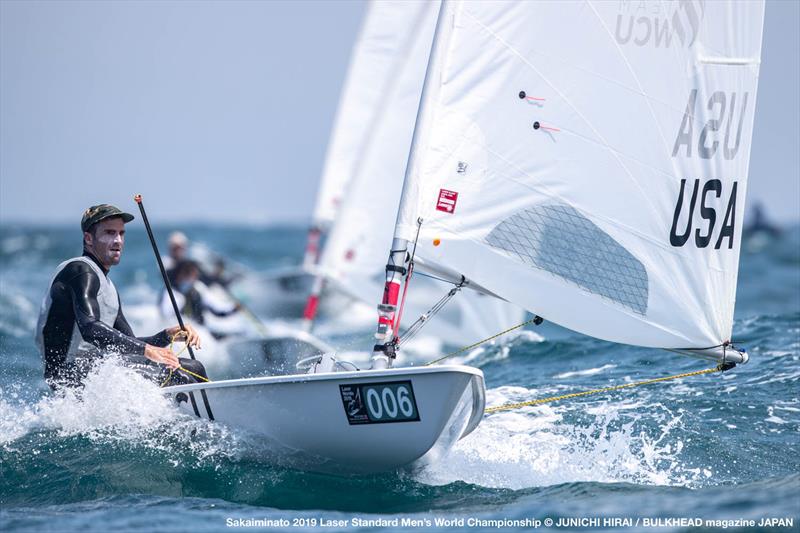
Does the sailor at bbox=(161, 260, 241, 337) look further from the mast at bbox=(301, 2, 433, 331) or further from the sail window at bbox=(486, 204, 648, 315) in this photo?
the sail window at bbox=(486, 204, 648, 315)

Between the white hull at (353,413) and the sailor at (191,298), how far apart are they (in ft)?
15.4

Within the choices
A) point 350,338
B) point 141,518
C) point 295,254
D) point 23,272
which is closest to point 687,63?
point 141,518

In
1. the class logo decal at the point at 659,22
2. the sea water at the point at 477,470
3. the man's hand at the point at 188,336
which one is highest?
the class logo decal at the point at 659,22

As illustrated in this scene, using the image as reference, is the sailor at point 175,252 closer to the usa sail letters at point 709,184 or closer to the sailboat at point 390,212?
the sailboat at point 390,212

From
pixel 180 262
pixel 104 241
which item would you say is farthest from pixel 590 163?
pixel 180 262

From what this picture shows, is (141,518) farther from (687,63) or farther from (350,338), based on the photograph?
(350,338)

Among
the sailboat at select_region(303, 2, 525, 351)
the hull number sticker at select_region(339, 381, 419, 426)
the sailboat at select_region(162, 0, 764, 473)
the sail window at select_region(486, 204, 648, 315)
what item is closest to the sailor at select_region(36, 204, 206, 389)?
the sailboat at select_region(162, 0, 764, 473)

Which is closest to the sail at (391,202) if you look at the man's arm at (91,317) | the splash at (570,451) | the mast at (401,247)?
the splash at (570,451)

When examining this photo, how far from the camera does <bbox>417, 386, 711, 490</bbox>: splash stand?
4.66 metres

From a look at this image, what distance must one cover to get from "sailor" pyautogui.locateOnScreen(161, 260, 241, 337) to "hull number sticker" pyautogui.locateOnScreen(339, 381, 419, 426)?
208 inches

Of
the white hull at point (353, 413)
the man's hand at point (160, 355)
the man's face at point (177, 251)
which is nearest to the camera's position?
the white hull at point (353, 413)

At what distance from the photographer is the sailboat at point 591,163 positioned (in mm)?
4992

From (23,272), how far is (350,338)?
1275 centimetres

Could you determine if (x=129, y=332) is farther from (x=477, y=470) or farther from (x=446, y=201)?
(x=477, y=470)
